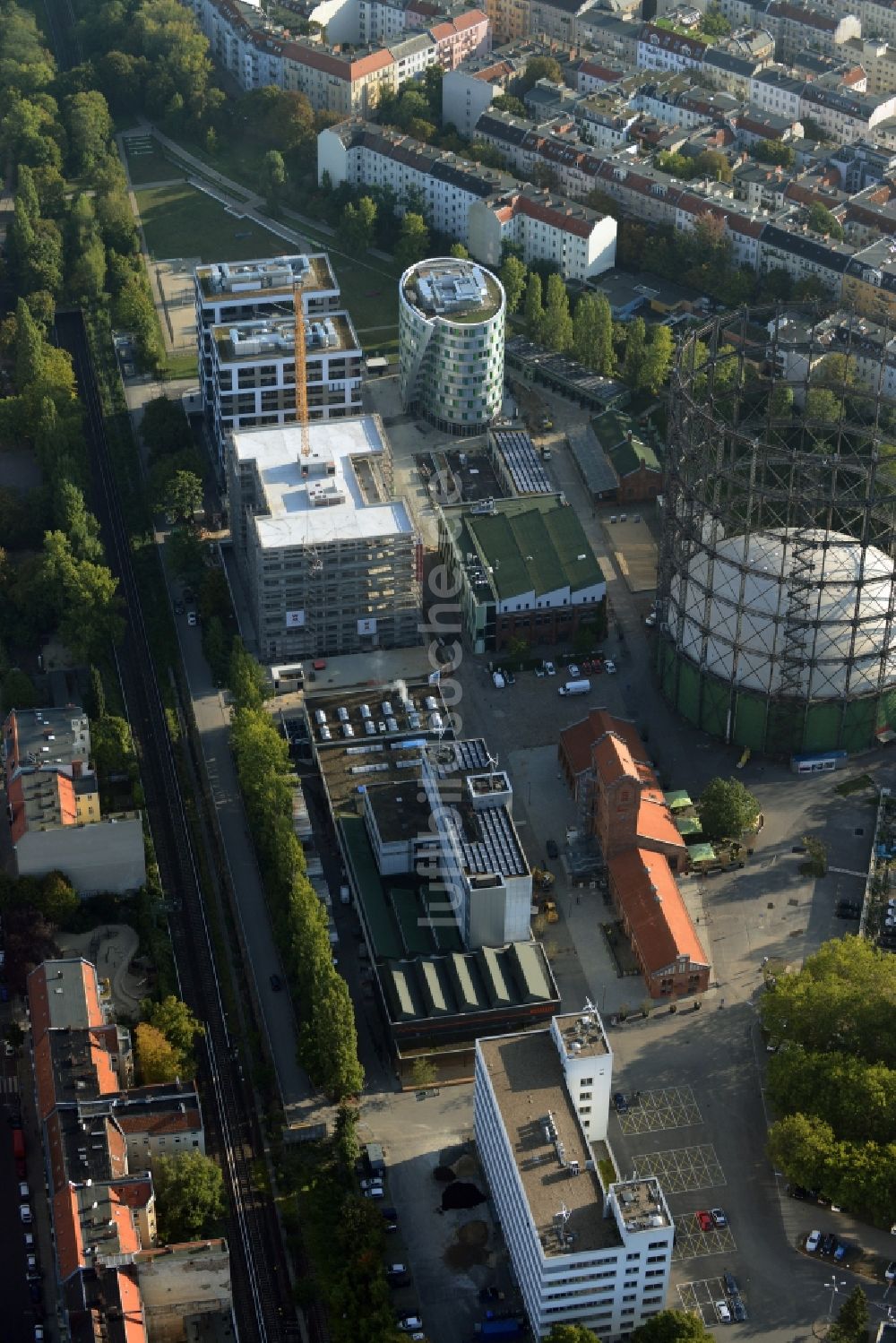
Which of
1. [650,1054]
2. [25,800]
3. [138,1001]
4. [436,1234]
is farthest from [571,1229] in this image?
[25,800]

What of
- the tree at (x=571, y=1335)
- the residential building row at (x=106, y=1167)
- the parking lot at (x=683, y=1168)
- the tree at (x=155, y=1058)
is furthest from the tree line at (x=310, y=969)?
the tree at (x=571, y=1335)

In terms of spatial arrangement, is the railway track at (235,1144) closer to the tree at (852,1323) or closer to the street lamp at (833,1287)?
the tree at (852,1323)

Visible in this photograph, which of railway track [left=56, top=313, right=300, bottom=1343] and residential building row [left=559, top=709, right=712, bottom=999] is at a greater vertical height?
residential building row [left=559, top=709, right=712, bottom=999]

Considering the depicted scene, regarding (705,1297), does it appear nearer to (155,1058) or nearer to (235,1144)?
(235,1144)

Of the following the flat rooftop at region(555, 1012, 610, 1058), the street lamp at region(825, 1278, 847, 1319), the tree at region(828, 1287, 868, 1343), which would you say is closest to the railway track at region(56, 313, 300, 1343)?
the flat rooftop at region(555, 1012, 610, 1058)

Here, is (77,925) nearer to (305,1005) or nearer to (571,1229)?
(305,1005)

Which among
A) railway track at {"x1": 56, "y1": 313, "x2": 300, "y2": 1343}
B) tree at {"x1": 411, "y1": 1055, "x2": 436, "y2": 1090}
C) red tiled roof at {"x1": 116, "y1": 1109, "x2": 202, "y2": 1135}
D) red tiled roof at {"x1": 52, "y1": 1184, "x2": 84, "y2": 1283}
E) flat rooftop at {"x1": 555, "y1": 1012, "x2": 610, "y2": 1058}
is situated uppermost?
flat rooftop at {"x1": 555, "y1": 1012, "x2": 610, "y2": 1058}

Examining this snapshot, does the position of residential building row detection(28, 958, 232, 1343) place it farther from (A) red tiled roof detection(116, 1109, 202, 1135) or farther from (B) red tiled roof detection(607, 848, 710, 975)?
(B) red tiled roof detection(607, 848, 710, 975)

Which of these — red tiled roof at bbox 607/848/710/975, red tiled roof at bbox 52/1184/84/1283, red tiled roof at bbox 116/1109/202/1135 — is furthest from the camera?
red tiled roof at bbox 607/848/710/975
